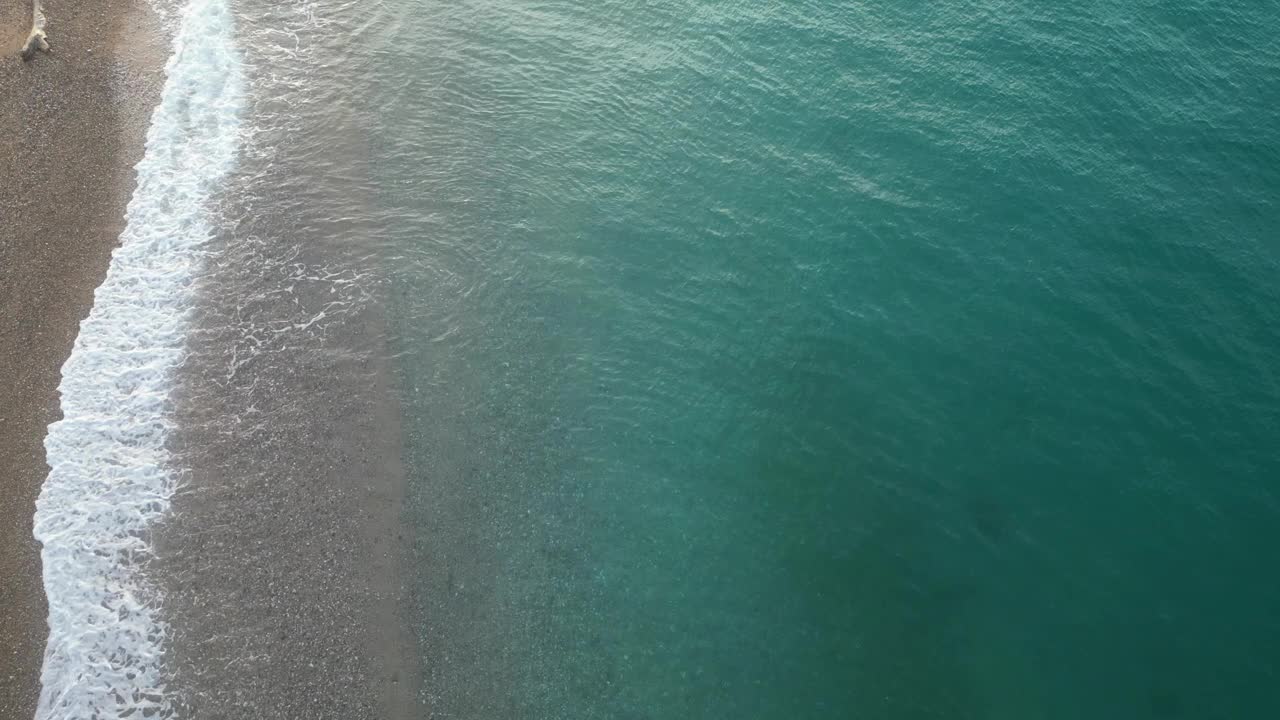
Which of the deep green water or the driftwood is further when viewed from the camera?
the driftwood

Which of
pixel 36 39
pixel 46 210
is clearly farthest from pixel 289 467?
pixel 36 39

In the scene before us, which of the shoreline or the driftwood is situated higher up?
the driftwood

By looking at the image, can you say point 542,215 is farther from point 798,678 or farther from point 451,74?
point 798,678

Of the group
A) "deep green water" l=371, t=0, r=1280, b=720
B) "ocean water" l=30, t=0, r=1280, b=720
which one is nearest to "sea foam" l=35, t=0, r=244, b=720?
"ocean water" l=30, t=0, r=1280, b=720

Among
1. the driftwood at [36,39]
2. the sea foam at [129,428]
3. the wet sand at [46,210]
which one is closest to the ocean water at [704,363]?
the sea foam at [129,428]

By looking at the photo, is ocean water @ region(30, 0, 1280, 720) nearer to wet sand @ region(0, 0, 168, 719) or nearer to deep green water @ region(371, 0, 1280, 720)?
deep green water @ region(371, 0, 1280, 720)

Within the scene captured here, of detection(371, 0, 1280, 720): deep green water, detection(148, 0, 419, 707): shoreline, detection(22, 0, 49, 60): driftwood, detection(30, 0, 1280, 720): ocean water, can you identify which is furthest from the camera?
detection(22, 0, 49, 60): driftwood

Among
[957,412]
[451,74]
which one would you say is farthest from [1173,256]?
[451,74]
